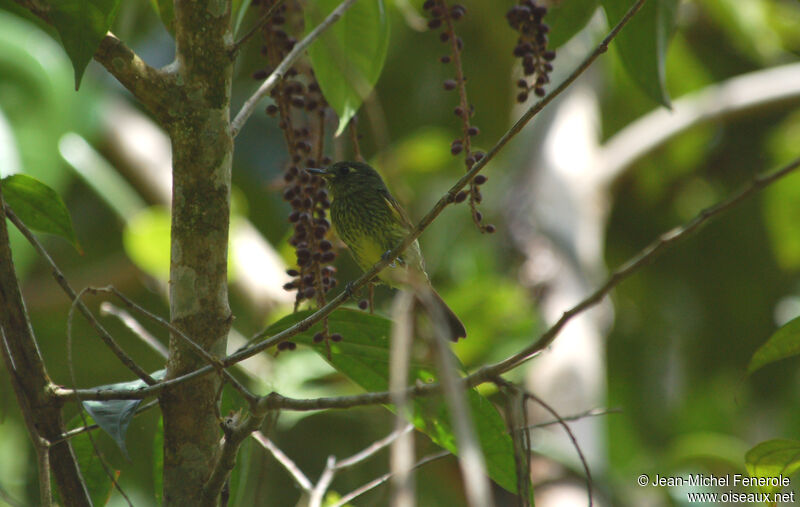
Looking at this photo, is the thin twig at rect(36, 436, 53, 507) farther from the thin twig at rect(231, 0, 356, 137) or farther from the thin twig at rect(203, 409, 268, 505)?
the thin twig at rect(231, 0, 356, 137)

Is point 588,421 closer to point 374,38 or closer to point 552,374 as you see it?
point 552,374

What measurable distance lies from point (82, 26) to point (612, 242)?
5.80 metres

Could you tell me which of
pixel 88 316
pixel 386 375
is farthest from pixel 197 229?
pixel 386 375

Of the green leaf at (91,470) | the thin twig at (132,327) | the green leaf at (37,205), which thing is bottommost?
the green leaf at (91,470)

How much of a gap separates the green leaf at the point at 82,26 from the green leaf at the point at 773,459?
54.8 inches

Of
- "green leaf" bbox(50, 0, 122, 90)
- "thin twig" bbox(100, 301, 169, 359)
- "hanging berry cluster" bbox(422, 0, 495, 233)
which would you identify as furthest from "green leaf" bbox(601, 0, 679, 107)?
"thin twig" bbox(100, 301, 169, 359)

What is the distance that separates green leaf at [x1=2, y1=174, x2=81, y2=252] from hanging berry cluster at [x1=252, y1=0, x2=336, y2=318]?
17.4 inches

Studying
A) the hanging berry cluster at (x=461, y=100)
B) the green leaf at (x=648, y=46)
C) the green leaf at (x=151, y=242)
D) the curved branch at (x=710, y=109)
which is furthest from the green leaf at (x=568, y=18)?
the curved branch at (x=710, y=109)

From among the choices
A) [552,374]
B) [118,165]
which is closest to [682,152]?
[552,374]

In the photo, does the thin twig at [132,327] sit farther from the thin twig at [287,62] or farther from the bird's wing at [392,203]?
the bird's wing at [392,203]

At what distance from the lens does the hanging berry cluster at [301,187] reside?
5.99ft

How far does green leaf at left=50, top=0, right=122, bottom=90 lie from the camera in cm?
160

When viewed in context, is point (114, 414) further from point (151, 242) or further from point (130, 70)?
point (151, 242)

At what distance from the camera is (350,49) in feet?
6.76
